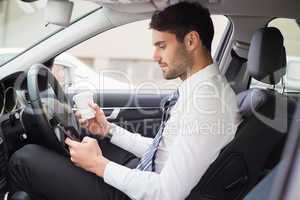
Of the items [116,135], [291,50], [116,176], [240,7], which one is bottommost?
[116,135]

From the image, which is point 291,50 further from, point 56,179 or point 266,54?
point 56,179

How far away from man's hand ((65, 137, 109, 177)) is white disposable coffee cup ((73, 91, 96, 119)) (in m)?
0.26

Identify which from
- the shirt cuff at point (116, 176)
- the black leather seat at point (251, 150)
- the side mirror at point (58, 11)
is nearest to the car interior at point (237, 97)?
the black leather seat at point (251, 150)

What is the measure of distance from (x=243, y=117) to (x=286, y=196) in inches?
37.2

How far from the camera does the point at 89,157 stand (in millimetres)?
1557

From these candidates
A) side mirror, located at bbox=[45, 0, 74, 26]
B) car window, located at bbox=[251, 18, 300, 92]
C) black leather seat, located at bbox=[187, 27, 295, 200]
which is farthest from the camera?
car window, located at bbox=[251, 18, 300, 92]

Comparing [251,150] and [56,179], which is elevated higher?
[251,150]

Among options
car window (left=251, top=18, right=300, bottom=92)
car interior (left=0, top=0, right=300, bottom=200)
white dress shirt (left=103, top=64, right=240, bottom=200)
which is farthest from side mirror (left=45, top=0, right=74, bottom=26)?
car window (left=251, top=18, right=300, bottom=92)

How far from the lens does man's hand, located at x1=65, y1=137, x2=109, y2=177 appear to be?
5.07 feet

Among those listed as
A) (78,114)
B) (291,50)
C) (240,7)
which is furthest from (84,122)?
(291,50)

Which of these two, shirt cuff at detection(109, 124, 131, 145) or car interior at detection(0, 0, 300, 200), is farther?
shirt cuff at detection(109, 124, 131, 145)

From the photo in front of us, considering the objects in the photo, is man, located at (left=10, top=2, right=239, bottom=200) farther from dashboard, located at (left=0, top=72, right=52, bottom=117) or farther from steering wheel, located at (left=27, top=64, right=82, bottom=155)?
dashboard, located at (left=0, top=72, right=52, bottom=117)

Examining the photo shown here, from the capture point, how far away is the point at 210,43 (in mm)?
1657

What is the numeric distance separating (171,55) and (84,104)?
0.45m
